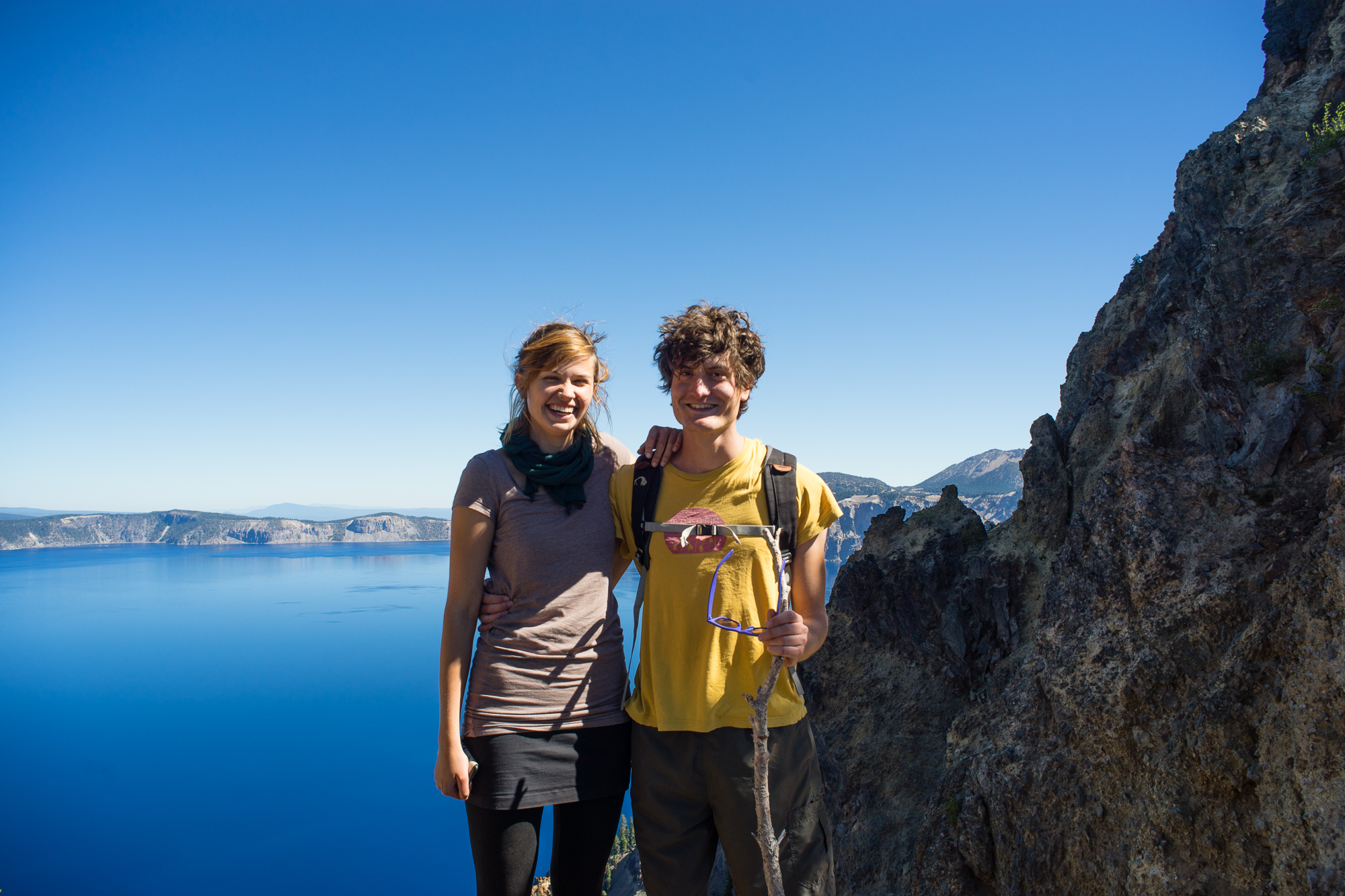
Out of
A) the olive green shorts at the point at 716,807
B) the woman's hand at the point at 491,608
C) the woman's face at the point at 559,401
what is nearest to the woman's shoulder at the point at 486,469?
the woman's face at the point at 559,401

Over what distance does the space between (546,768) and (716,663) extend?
0.81 m

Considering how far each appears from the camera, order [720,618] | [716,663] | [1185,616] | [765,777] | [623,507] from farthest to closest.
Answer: [1185,616] → [623,507] → [716,663] → [720,618] → [765,777]

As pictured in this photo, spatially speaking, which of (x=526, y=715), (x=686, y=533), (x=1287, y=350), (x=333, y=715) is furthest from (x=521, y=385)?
(x=333, y=715)

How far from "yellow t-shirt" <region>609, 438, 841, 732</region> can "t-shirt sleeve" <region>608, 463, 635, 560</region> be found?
0.58 feet

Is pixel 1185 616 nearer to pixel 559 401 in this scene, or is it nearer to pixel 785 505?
pixel 785 505

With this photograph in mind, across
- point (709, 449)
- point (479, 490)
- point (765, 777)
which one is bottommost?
point (765, 777)

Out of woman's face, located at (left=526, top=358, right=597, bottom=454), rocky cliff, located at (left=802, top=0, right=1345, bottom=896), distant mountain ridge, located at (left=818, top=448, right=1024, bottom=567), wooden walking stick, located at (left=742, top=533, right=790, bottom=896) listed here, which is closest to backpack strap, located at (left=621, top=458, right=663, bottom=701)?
woman's face, located at (left=526, top=358, right=597, bottom=454)

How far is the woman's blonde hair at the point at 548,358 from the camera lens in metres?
3.00

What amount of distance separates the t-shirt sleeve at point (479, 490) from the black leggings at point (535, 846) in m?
1.22

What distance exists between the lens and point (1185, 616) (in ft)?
18.2

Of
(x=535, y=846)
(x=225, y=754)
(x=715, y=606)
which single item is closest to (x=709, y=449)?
(x=715, y=606)

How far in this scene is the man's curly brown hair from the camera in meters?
2.88

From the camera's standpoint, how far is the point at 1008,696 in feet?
24.5

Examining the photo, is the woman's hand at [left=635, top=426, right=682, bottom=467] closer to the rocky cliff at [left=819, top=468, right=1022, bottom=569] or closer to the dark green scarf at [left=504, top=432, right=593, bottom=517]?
the dark green scarf at [left=504, top=432, right=593, bottom=517]
